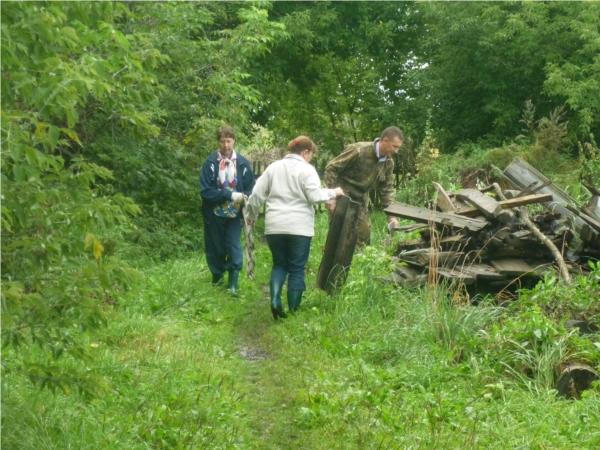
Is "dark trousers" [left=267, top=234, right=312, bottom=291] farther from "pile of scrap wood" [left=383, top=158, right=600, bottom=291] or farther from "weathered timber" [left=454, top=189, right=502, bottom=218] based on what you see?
"weathered timber" [left=454, top=189, right=502, bottom=218]

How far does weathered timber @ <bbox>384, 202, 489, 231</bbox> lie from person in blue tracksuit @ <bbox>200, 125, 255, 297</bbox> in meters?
1.79

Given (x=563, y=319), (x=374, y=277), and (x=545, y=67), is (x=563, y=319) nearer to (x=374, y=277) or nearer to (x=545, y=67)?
(x=374, y=277)

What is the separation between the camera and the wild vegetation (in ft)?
13.4

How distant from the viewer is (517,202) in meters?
9.23

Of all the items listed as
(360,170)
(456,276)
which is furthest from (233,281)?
(456,276)

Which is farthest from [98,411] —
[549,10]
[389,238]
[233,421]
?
[549,10]

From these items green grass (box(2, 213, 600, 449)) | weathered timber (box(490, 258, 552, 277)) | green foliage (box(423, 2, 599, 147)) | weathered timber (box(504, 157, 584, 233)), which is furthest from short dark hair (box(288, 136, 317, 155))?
green foliage (box(423, 2, 599, 147))

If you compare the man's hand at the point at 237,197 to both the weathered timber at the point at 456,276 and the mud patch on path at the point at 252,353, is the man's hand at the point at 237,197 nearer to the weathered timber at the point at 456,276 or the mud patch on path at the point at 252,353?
the mud patch on path at the point at 252,353

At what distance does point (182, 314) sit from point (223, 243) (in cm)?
149

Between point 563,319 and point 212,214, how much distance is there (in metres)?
4.67

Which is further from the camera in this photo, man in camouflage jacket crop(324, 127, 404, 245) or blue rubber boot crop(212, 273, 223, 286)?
man in camouflage jacket crop(324, 127, 404, 245)

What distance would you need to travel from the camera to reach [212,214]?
33.4 ft

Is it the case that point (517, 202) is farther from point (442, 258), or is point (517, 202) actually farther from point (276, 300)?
point (276, 300)

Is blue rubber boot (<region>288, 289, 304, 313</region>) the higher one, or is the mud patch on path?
blue rubber boot (<region>288, 289, 304, 313</region>)
